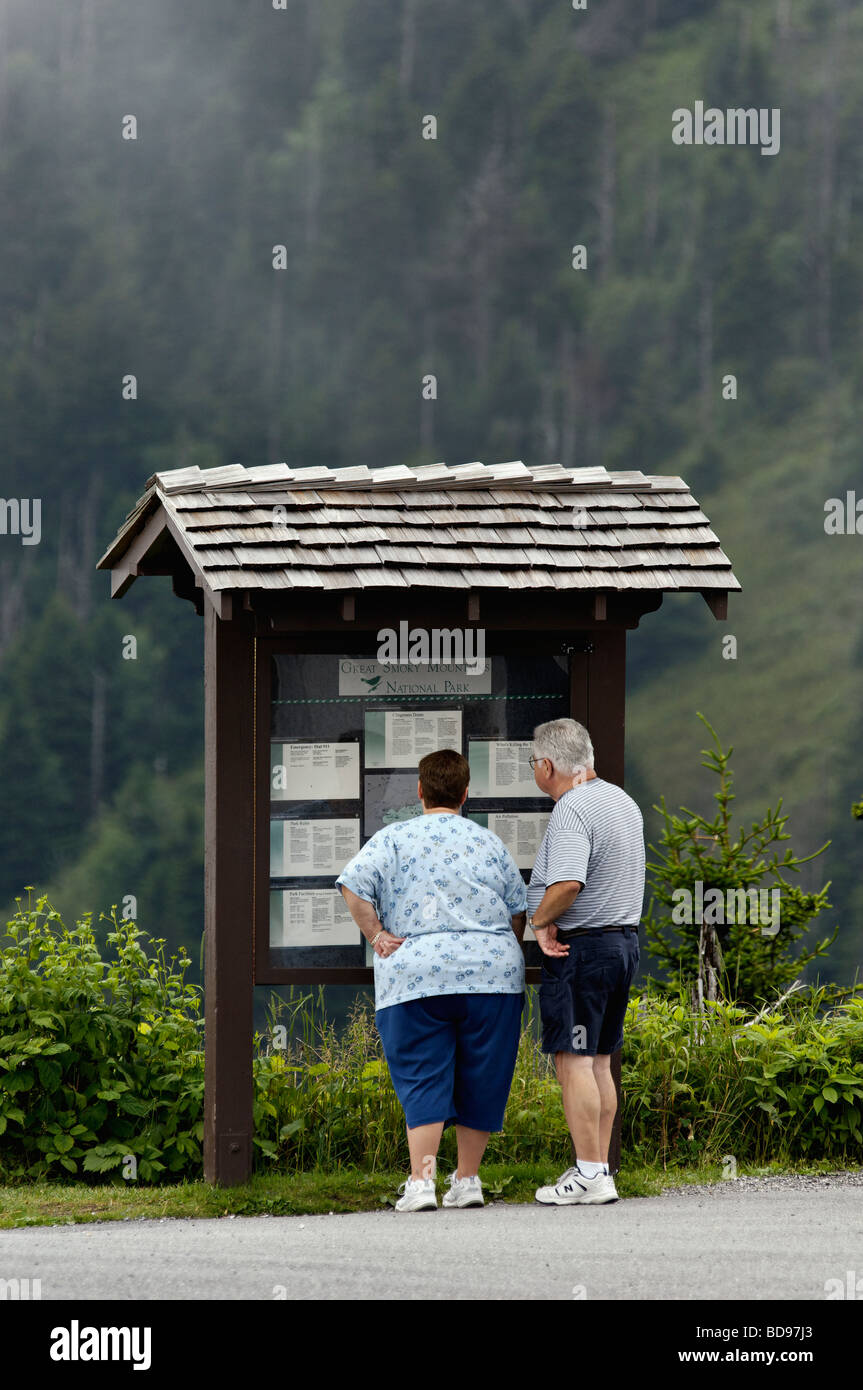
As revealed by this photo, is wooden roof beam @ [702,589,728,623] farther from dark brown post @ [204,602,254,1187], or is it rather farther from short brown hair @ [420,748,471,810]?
dark brown post @ [204,602,254,1187]

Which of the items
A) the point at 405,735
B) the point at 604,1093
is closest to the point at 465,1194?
the point at 604,1093

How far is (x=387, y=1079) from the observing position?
799cm

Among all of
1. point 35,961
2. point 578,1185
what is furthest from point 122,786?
point 578,1185

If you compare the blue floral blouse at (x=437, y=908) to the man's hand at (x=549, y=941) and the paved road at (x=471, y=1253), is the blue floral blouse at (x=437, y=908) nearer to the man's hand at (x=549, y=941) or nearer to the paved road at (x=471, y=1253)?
the man's hand at (x=549, y=941)

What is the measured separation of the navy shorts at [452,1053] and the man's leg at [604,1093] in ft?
1.36

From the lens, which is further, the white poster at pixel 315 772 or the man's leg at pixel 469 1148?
the white poster at pixel 315 772

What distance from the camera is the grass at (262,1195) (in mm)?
6832

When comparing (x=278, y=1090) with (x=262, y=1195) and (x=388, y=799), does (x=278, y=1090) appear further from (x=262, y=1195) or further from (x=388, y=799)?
(x=388, y=799)

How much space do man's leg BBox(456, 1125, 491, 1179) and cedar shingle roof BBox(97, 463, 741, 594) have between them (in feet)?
7.43

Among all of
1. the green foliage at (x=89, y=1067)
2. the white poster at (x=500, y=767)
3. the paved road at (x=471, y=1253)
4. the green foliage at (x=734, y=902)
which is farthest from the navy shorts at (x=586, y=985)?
the green foliage at (x=734, y=902)

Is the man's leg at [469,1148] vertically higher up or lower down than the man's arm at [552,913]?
lower down

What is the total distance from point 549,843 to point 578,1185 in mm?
1441

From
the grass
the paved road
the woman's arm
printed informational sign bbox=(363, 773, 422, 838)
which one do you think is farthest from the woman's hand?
the grass

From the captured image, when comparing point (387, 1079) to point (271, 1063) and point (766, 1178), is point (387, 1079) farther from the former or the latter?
point (766, 1178)
